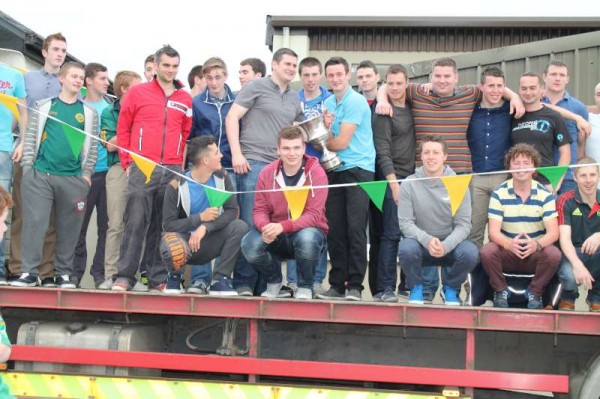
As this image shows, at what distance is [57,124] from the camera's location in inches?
270

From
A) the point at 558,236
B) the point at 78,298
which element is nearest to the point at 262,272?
the point at 78,298

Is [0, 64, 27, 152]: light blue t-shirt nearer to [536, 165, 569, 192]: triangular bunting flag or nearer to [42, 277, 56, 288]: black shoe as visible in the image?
[42, 277, 56, 288]: black shoe

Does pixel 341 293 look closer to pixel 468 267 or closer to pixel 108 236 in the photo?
pixel 468 267

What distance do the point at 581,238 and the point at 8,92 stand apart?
196 inches

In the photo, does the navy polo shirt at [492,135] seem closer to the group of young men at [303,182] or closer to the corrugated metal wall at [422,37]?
the group of young men at [303,182]

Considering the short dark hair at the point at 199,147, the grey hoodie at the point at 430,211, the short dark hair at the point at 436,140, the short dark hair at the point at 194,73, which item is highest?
the short dark hair at the point at 194,73

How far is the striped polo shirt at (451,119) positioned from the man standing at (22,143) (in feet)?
10.9

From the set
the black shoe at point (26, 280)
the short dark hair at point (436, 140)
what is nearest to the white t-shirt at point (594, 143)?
the short dark hair at point (436, 140)

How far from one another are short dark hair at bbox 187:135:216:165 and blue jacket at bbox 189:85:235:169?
52 centimetres

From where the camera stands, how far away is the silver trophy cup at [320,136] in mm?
6609

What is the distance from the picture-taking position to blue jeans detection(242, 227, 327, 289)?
19.8 feet

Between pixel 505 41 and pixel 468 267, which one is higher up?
pixel 505 41

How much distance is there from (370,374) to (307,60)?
2.99 m

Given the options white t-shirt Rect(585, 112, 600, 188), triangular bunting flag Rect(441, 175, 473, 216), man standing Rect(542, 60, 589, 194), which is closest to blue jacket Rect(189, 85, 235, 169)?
triangular bunting flag Rect(441, 175, 473, 216)
